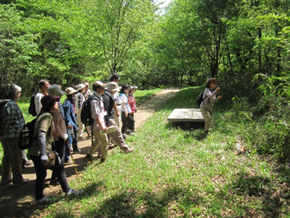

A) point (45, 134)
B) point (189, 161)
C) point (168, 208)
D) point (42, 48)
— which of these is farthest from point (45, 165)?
point (42, 48)

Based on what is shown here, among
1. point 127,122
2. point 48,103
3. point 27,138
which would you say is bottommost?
point 127,122

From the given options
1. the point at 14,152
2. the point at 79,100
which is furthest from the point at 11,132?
the point at 79,100

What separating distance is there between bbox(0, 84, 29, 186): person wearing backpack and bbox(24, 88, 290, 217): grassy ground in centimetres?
122

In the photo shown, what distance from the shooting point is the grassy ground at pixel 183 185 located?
10.9 feet

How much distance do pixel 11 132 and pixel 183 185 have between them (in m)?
3.65

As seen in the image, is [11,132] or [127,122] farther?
Answer: [127,122]

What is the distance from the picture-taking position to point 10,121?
168 inches

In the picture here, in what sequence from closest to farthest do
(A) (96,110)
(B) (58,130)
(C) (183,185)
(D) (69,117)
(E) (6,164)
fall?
(C) (183,185) → (B) (58,130) → (E) (6,164) → (A) (96,110) → (D) (69,117)

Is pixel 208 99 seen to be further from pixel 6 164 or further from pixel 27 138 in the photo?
pixel 6 164

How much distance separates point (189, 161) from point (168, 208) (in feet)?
5.34

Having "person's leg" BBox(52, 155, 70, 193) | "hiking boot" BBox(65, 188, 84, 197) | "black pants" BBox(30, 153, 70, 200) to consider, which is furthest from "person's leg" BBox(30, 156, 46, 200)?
"hiking boot" BBox(65, 188, 84, 197)

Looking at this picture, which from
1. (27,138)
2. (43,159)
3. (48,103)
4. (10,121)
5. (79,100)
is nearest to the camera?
(43,159)

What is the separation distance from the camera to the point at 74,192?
3850mm

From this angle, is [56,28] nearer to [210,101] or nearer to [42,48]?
[42,48]
